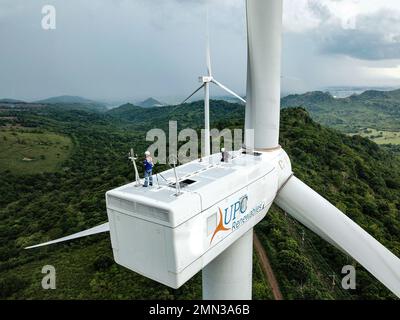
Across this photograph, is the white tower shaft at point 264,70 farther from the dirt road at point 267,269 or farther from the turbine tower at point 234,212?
the dirt road at point 267,269

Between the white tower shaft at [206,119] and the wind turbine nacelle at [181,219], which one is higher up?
the white tower shaft at [206,119]

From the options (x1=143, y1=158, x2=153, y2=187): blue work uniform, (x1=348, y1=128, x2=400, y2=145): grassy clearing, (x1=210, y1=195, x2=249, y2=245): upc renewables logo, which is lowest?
(x1=348, y1=128, x2=400, y2=145): grassy clearing

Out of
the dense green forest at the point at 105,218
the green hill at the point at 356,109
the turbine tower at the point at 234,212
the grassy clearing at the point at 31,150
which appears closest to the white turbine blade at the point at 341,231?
the turbine tower at the point at 234,212

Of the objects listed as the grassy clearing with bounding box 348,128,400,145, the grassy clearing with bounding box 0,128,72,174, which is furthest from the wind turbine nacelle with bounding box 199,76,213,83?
the grassy clearing with bounding box 348,128,400,145

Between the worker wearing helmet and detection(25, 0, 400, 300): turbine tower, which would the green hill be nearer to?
detection(25, 0, 400, 300): turbine tower

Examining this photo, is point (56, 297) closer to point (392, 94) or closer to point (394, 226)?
point (394, 226)

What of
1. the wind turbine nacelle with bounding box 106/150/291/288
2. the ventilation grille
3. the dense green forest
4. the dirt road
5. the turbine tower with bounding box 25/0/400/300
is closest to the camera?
the ventilation grille
